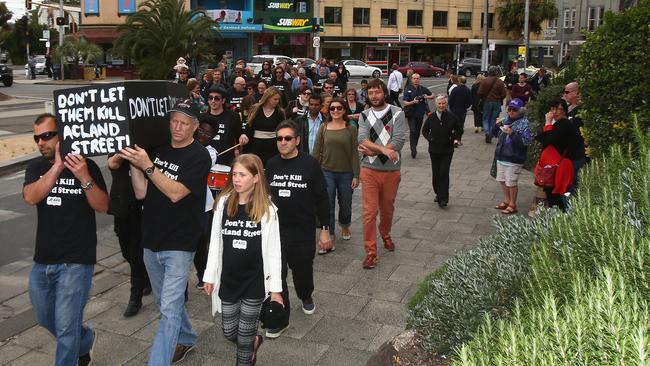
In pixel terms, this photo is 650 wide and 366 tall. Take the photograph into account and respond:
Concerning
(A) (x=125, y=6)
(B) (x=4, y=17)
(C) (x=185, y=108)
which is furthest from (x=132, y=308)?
(B) (x=4, y=17)

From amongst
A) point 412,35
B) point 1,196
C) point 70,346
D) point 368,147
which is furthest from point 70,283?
point 412,35

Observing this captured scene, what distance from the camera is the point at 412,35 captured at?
63.5 metres

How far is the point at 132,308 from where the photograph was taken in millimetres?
5762

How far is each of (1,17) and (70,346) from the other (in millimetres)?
74311

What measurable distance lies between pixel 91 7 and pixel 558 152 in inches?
1950

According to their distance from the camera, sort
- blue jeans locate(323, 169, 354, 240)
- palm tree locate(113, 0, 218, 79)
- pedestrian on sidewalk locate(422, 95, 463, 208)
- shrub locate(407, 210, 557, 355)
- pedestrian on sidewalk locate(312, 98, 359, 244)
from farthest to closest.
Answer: palm tree locate(113, 0, 218, 79) → pedestrian on sidewalk locate(422, 95, 463, 208) → blue jeans locate(323, 169, 354, 240) → pedestrian on sidewalk locate(312, 98, 359, 244) → shrub locate(407, 210, 557, 355)

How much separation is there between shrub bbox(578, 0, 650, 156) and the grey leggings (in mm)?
3722

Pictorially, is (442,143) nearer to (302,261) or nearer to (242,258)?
(302,261)

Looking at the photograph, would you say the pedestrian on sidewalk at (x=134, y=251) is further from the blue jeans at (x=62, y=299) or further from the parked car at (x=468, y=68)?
the parked car at (x=468, y=68)

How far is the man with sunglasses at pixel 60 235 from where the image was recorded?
13.5ft

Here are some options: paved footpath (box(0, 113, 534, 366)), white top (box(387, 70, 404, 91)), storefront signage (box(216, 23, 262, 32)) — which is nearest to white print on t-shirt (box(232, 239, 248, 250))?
paved footpath (box(0, 113, 534, 366))

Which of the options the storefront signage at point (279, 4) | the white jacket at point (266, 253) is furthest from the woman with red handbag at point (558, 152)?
the storefront signage at point (279, 4)

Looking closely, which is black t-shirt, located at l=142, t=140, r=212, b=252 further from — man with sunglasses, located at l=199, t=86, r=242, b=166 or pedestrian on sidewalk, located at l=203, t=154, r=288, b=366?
man with sunglasses, located at l=199, t=86, r=242, b=166

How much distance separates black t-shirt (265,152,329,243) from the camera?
214 inches
